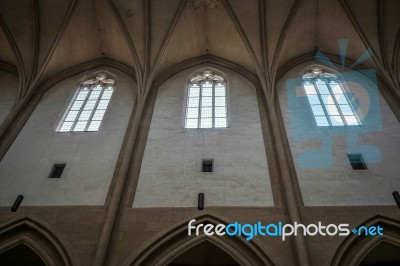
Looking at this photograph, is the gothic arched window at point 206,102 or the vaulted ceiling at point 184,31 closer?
the gothic arched window at point 206,102

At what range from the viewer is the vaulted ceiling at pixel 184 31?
14492mm

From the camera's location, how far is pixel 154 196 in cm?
995

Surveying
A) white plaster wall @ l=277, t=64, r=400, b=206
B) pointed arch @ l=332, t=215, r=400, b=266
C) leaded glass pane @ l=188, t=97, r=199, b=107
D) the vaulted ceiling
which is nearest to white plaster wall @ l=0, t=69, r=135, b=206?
the vaulted ceiling

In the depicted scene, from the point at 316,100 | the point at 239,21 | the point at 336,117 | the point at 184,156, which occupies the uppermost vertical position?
the point at 239,21

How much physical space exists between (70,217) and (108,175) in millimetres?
1789

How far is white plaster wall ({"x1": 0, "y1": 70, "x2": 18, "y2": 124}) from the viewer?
1378 cm

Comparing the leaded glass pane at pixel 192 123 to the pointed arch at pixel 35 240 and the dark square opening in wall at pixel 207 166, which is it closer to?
the dark square opening in wall at pixel 207 166

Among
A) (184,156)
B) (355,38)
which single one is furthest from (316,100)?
(184,156)

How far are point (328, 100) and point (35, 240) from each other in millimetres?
11182

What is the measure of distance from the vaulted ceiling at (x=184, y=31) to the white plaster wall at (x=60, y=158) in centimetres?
174

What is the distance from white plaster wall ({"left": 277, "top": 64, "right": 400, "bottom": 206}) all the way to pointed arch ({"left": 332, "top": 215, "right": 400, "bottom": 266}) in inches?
25.9

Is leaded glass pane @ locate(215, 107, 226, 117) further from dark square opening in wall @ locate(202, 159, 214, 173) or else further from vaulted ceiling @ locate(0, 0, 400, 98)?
dark square opening in wall @ locate(202, 159, 214, 173)

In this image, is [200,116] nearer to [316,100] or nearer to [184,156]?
[184,156]

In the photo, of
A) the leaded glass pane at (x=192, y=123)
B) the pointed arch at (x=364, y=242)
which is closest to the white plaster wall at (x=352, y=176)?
the pointed arch at (x=364, y=242)
